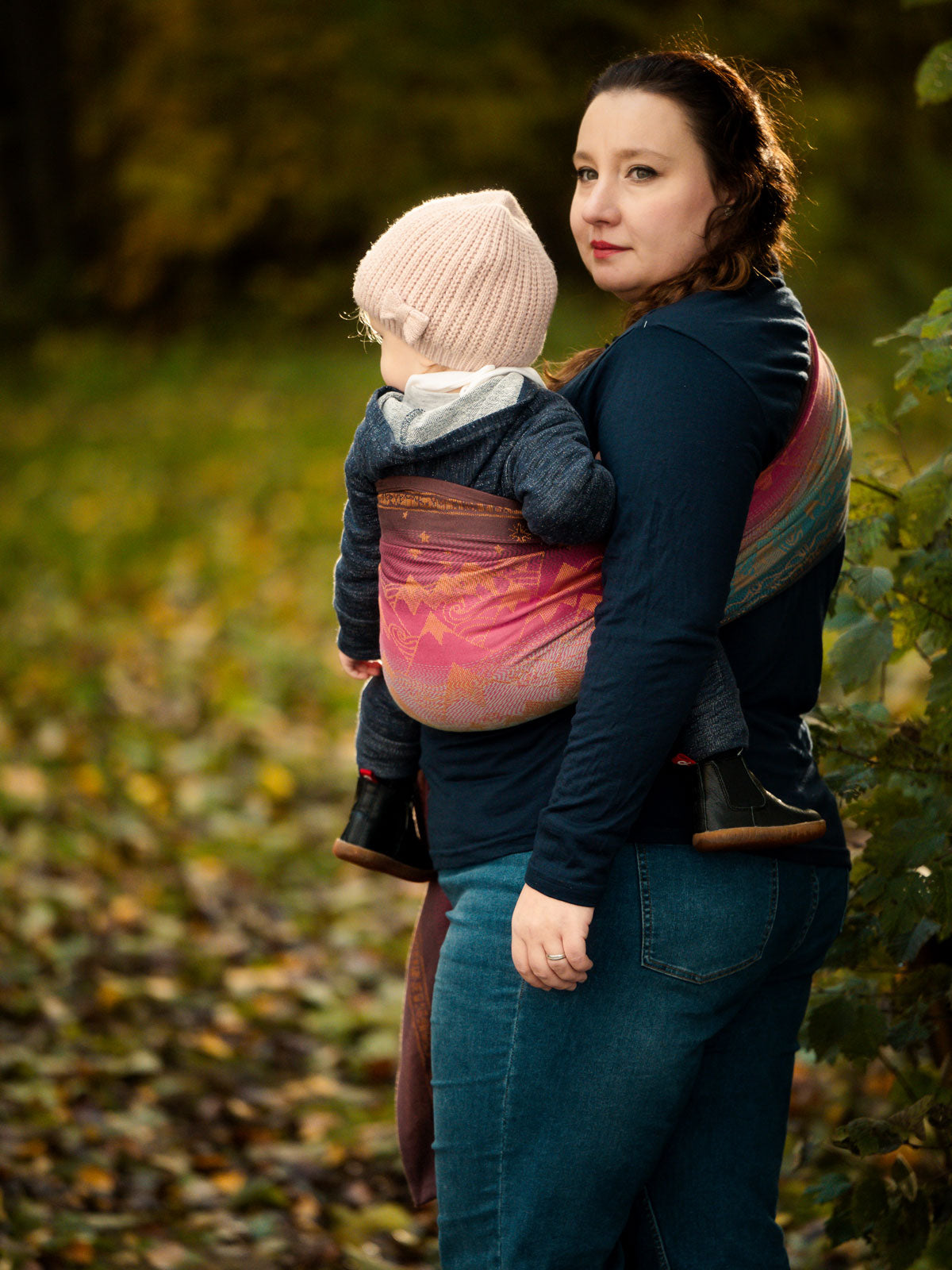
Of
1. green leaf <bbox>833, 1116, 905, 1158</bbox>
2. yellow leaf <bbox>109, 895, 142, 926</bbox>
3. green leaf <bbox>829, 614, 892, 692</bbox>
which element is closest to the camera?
green leaf <bbox>833, 1116, 905, 1158</bbox>

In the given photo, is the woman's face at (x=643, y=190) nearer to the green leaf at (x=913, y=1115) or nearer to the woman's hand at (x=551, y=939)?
the woman's hand at (x=551, y=939)

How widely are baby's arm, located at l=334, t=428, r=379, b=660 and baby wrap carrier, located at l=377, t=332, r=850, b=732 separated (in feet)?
0.13

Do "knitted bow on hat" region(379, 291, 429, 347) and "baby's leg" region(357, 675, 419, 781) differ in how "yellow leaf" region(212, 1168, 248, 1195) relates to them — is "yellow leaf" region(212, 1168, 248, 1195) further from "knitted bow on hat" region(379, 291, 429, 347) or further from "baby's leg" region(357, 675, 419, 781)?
"knitted bow on hat" region(379, 291, 429, 347)

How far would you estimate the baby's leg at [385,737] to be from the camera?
72.1 inches

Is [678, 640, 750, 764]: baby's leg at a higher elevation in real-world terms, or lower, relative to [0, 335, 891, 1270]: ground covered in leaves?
higher

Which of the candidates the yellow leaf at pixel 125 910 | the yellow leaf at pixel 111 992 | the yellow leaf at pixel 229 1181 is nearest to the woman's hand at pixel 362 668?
the yellow leaf at pixel 229 1181

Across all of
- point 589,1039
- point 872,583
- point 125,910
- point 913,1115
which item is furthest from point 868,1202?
point 125,910

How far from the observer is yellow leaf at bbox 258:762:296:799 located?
508 centimetres

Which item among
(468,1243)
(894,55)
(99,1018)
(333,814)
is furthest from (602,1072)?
(894,55)

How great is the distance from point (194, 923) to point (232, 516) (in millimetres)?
4338

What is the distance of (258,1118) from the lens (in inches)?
131

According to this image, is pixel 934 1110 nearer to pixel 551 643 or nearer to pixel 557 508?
pixel 551 643

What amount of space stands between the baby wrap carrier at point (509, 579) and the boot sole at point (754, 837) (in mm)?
215

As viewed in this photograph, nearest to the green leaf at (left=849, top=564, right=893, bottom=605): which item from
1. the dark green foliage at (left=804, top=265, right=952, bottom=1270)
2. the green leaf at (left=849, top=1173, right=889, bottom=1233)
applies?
the dark green foliage at (left=804, top=265, right=952, bottom=1270)
